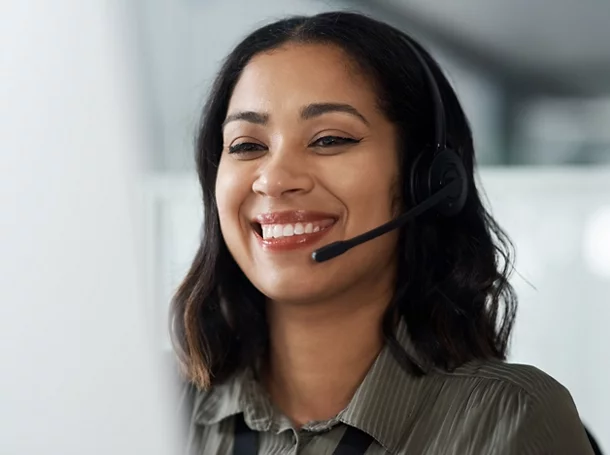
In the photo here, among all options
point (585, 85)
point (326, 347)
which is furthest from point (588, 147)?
point (326, 347)

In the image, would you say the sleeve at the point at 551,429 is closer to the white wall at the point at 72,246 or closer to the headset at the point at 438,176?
the headset at the point at 438,176

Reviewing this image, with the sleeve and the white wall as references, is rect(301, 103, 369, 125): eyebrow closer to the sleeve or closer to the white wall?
the sleeve

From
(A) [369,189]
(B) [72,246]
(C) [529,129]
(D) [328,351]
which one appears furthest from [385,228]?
(C) [529,129]

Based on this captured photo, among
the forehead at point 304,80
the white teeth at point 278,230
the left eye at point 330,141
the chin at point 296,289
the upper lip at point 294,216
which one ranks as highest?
the forehead at point 304,80

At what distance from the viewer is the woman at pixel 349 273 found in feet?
2.71

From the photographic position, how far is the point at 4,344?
0.26 metres

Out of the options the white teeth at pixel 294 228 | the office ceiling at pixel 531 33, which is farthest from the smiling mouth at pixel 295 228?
the office ceiling at pixel 531 33

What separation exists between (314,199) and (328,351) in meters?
0.19

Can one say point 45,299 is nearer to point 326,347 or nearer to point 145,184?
point 145,184

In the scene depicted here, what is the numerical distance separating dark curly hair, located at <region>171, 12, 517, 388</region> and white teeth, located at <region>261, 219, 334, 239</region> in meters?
0.12

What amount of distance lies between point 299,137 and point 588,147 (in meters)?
0.94

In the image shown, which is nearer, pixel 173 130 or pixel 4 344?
pixel 4 344

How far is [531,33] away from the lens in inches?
63.0

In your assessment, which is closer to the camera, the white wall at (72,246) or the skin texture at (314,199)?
the white wall at (72,246)
